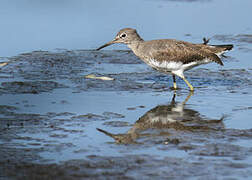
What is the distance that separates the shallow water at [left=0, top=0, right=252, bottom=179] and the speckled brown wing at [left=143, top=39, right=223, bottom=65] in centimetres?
59

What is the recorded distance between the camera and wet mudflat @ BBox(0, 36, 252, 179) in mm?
6531

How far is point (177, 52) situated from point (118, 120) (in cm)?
297

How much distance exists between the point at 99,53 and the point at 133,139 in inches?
243

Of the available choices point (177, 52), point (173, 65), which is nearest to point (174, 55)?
point (177, 52)

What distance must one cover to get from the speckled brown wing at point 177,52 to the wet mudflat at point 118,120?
1.92 feet

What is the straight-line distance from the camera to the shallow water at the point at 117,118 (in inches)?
258

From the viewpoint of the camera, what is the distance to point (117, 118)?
8.61m

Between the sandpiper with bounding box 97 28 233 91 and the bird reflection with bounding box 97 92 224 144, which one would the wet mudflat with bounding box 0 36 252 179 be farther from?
the sandpiper with bounding box 97 28 233 91

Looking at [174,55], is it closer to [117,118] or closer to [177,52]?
[177,52]

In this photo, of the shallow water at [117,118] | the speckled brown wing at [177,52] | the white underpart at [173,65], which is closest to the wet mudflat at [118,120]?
the shallow water at [117,118]

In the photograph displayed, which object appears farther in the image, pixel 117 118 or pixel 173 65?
pixel 173 65

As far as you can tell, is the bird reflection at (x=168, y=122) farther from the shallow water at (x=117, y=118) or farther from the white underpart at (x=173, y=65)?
the white underpart at (x=173, y=65)

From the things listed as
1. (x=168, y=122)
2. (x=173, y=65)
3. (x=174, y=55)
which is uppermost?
(x=174, y=55)

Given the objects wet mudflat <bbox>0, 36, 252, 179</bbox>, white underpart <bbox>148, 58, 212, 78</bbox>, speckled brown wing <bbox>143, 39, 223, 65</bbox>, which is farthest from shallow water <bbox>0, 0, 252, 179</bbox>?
speckled brown wing <bbox>143, 39, 223, 65</bbox>
